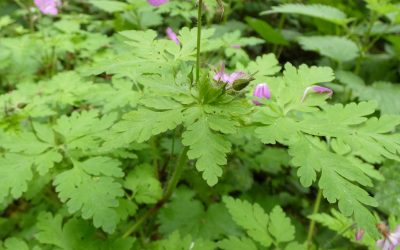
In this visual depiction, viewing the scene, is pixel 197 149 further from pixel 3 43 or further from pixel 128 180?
pixel 3 43

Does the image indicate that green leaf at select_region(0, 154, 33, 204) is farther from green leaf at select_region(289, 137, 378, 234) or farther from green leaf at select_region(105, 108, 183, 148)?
green leaf at select_region(289, 137, 378, 234)

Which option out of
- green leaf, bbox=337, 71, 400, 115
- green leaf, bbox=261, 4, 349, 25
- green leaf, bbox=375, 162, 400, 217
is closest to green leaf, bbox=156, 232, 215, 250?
green leaf, bbox=375, 162, 400, 217

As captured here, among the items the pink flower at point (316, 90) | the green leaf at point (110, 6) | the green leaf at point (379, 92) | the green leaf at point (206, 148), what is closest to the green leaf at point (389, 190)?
the green leaf at point (379, 92)

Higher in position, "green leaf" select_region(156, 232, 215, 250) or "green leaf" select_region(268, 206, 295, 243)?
"green leaf" select_region(156, 232, 215, 250)

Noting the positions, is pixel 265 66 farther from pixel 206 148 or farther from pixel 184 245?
pixel 184 245

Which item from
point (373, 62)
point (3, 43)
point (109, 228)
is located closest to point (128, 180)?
point (109, 228)

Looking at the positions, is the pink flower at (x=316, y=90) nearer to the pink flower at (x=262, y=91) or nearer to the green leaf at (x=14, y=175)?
the pink flower at (x=262, y=91)

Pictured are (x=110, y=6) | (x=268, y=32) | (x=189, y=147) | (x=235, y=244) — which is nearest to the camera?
(x=189, y=147)

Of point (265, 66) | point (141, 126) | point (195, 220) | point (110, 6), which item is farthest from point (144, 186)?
point (110, 6)
